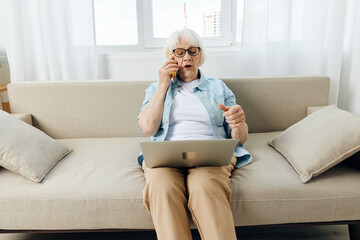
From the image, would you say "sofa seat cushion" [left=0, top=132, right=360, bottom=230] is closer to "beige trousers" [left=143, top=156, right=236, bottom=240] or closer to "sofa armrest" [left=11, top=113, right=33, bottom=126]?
"beige trousers" [left=143, top=156, right=236, bottom=240]

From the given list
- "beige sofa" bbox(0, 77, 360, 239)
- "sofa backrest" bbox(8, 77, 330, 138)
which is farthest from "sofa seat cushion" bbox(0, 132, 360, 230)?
"sofa backrest" bbox(8, 77, 330, 138)

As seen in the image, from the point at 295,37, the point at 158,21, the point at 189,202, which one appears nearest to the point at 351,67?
the point at 295,37

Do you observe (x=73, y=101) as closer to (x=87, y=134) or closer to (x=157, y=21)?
(x=87, y=134)

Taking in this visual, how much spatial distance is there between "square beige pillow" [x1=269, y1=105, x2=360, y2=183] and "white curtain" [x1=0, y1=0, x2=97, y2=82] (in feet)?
5.07

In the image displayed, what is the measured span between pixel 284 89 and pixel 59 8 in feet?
5.38

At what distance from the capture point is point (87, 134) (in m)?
1.88

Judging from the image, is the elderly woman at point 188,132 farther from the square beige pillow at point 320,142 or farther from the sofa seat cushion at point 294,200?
the square beige pillow at point 320,142

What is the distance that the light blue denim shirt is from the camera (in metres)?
1.45

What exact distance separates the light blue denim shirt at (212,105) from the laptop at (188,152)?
255mm

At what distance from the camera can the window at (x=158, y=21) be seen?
236 cm

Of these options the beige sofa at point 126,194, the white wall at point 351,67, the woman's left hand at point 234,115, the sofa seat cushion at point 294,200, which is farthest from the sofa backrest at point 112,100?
the sofa seat cushion at point 294,200

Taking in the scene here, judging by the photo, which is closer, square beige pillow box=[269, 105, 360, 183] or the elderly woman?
the elderly woman

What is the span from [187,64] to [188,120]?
0.29 meters

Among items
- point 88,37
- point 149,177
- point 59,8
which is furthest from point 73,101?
point 149,177
